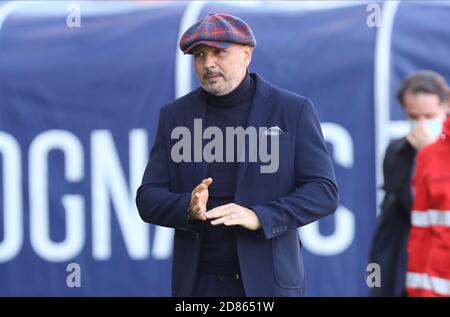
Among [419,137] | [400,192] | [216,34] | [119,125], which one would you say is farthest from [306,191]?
[119,125]

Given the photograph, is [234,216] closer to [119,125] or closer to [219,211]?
[219,211]

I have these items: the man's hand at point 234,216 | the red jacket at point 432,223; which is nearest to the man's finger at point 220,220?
the man's hand at point 234,216

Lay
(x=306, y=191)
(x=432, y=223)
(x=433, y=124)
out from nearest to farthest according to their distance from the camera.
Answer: (x=306, y=191), (x=432, y=223), (x=433, y=124)

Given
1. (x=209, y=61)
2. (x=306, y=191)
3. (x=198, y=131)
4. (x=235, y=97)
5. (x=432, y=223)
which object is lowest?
(x=432, y=223)

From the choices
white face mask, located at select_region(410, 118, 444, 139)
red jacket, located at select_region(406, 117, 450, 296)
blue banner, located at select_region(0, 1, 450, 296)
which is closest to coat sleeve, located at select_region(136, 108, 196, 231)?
red jacket, located at select_region(406, 117, 450, 296)

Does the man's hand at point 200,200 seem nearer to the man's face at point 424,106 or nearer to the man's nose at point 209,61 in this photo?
the man's nose at point 209,61

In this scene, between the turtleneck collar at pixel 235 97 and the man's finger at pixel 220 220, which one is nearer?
the man's finger at pixel 220 220

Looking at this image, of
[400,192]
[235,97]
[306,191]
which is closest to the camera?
[306,191]

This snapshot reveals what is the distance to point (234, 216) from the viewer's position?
10.6ft

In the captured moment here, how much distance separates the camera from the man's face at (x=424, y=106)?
198 inches

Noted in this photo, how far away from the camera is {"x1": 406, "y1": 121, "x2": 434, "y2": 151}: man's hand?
15.7 feet

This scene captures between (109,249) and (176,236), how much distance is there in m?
2.39

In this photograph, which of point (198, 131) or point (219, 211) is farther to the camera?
point (198, 131)

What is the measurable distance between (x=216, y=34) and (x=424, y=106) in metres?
1.97
